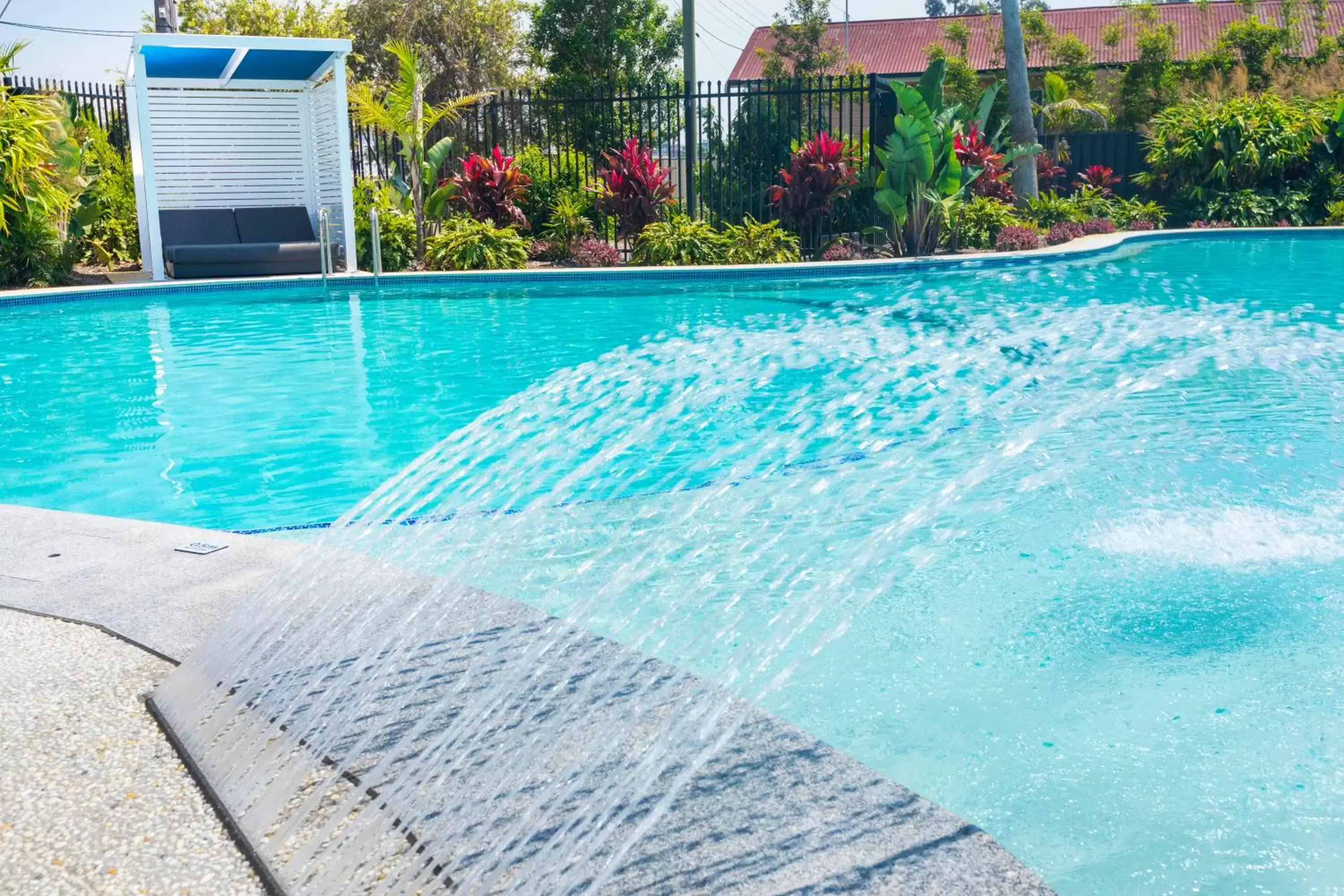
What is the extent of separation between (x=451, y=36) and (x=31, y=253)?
19428 mm

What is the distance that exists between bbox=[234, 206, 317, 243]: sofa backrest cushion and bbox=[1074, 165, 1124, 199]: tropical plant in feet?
47.6

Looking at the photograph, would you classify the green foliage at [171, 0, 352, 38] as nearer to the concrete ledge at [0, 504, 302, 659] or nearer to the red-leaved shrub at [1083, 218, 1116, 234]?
the red-leaved shrub at [1083, 218, 1116, 234]

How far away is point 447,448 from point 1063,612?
408 centimetres

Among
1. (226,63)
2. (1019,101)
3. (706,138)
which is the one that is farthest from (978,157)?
(226,63)

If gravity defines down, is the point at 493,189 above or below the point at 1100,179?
below

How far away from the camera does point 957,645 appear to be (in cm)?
395

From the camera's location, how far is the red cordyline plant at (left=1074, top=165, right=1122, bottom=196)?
23.3 m

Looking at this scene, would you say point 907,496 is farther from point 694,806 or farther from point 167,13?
point 167,13

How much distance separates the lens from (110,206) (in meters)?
16.8

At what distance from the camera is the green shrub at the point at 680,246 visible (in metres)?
16.2

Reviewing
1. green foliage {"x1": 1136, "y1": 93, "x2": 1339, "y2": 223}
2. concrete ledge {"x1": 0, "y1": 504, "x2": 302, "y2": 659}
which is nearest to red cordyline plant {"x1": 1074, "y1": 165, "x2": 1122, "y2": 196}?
green foliage {"x1": 1136, "y1": 93, "x2": 1339, "y2": 223}

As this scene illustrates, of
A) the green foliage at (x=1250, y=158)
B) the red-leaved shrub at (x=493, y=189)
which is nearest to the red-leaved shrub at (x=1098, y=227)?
the green foliage at (x=1250, y=158)

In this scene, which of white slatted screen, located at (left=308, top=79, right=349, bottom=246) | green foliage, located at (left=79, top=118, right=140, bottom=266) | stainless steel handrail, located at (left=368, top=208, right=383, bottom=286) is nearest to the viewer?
stainless steel handrail, located at (left=368, top=208, right=383, bottom=286)

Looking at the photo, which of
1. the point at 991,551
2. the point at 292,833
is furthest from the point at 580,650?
the point at 991,551
